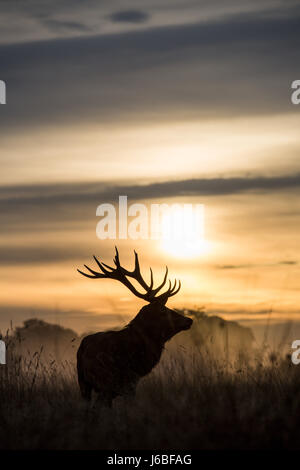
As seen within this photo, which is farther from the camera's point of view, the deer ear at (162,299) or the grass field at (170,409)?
the deer ear at (162,299)

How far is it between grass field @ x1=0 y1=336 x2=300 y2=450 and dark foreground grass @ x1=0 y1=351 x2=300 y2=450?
0.01 metres

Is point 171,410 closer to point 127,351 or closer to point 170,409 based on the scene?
point 170,409

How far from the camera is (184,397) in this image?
415 inches

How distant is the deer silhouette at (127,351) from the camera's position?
12.7 m

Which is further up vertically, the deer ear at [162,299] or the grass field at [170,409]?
the deer ear at [162,299]

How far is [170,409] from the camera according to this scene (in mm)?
10602

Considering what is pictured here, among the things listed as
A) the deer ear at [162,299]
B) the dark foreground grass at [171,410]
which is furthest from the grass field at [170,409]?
the deer ear at [162,299]

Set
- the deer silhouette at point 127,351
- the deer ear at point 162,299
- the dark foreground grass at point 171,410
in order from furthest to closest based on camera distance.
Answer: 1. the deer ear at point 162,299
2. the deer silhouette at point 127,351
3. the dark foreground grass at point 171,410

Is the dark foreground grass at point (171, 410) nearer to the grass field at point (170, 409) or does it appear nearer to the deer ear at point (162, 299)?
the grass field at point (170, 409)

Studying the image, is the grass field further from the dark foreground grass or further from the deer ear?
the deer ear

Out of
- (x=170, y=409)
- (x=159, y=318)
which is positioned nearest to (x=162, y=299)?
(x=159, y=318)

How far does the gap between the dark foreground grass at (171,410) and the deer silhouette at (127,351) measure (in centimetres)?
25
